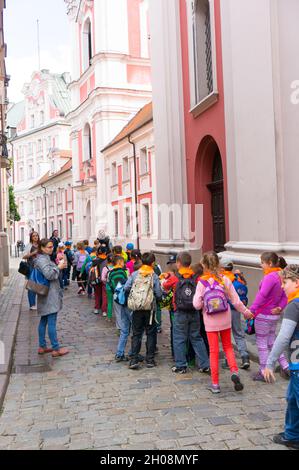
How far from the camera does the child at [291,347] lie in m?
3.65

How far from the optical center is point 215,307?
17.6 ft

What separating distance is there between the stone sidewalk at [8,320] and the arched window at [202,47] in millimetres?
7069

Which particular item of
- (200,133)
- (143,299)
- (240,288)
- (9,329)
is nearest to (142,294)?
(143,299)

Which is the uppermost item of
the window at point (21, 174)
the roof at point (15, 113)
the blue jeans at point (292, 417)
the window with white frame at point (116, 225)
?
the roof at point (15, 113)

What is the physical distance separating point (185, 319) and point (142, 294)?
2.14ft

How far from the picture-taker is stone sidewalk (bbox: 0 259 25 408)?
6.35 m

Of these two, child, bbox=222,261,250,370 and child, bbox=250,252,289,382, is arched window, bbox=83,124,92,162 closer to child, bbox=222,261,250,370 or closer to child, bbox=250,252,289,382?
child, bbox=222,261,250,370

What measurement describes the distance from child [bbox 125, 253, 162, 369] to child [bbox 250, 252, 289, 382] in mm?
1403

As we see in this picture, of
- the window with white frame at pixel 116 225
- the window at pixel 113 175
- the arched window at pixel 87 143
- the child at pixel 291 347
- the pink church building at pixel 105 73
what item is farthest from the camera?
the arched window at pixel 87 143

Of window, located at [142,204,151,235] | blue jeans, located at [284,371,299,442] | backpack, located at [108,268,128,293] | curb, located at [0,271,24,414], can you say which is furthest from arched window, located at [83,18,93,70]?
blue jeans, located at [284,371,299,442]

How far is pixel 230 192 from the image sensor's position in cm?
1041

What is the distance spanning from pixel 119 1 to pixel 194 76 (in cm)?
2054

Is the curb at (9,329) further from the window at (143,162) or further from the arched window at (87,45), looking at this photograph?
the arched window at (87,45)

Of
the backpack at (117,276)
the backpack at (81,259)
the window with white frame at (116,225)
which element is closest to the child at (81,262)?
the backpack at (81,259)
